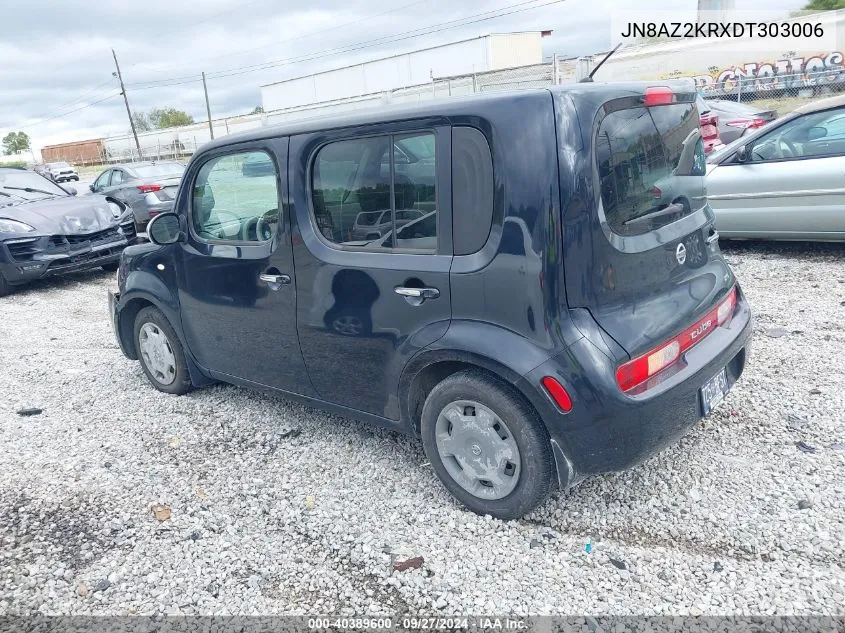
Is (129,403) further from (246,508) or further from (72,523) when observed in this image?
(246,508)

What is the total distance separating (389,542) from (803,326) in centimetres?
379

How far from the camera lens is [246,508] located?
3270mm

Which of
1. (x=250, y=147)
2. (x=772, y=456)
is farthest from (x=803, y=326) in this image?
(x=250, y=147)

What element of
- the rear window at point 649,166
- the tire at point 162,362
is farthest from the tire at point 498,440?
the tire at point 162,362

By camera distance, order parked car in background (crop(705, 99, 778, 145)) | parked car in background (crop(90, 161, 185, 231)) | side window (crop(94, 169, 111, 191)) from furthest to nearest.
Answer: side window (crop(94, 169, 111, 191)), parked car in background (crop(705, 99, 778, 145)), parked car in background (crop(90, 161, 185, 231))

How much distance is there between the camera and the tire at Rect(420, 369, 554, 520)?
2.72 meters

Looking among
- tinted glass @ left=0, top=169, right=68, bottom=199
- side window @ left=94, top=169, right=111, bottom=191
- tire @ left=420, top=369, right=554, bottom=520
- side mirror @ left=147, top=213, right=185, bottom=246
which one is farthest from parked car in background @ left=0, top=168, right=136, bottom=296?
tire @ left=420, top=369, right=554, bottom=520

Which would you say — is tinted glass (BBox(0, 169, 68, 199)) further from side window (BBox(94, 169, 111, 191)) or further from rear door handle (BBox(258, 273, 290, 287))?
rear door handle (BBox(258, 273, 290, 287))

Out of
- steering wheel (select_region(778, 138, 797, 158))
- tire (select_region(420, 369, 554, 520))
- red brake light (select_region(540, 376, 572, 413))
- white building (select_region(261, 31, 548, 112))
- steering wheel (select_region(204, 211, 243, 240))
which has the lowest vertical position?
tire (select_region(420, 369, 554, 520))

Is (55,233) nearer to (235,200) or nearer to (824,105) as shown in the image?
(235,200)

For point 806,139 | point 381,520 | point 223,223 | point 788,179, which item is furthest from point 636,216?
point 806,139

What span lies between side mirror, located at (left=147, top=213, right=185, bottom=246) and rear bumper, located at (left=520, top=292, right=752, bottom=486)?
99.5 inches

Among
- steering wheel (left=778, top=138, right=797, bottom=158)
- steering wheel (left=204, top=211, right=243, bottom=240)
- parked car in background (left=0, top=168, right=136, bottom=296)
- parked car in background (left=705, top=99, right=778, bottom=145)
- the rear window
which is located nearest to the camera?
the rear window

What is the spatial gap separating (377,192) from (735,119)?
45.0 ft
